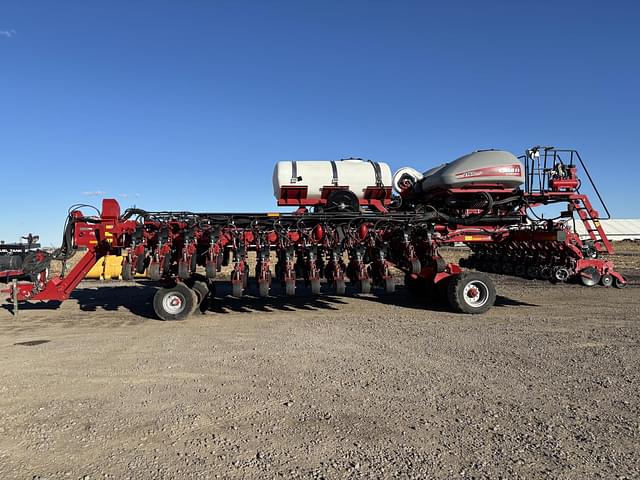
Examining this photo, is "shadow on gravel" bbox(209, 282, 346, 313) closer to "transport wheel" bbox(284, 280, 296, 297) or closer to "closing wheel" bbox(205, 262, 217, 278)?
"transport wheel" bbox(284, 280, 296, 297)

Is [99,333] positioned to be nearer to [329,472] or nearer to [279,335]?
[279,335]

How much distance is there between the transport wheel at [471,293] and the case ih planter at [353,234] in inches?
0.9

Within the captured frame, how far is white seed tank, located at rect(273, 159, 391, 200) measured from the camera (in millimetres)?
11648

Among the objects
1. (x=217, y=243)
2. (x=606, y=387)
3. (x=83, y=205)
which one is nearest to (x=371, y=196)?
(x=217, y=243)

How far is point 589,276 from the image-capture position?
13.6 m

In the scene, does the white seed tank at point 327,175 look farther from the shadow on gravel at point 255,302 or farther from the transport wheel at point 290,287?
the shadow on gravel at point 255,302

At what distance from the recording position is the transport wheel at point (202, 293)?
36.1 feet

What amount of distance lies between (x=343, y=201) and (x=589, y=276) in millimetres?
7590

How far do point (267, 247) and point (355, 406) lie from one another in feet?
21.6

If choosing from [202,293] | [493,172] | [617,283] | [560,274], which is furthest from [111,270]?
[617,283]

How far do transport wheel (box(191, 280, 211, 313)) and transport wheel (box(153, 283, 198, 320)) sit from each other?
0.62 meters

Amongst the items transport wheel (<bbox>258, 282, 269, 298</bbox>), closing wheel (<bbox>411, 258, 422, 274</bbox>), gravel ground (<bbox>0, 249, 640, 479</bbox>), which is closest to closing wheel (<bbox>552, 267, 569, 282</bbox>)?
gravel ground (<bbox>0, 249, 640, 479</bbox>)

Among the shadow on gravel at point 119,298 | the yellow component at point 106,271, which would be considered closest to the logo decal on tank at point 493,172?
the shadow on gravel at point 119,298

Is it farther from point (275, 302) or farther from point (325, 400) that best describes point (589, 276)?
point (325, 400)
